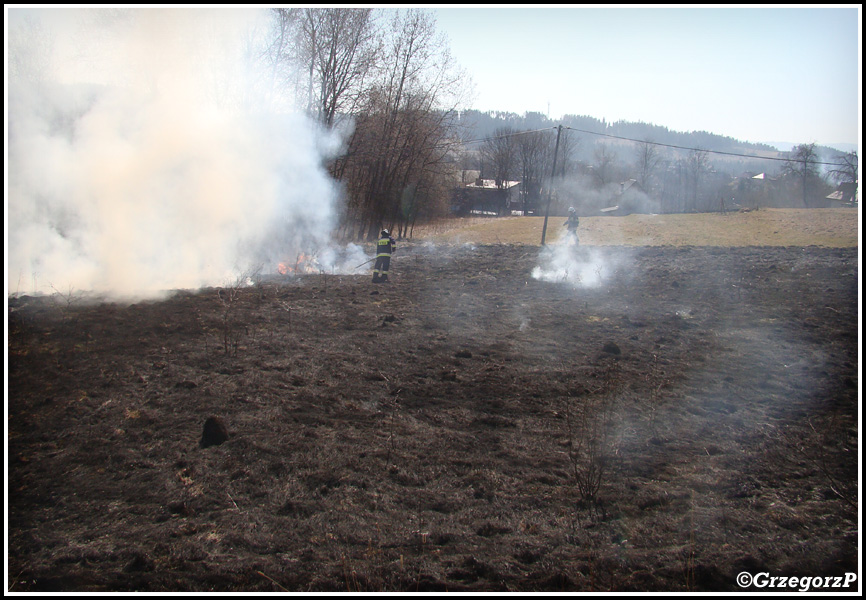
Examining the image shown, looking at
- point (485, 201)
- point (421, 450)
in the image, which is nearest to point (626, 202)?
point (485, 201)

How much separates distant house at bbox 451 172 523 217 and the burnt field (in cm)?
5636

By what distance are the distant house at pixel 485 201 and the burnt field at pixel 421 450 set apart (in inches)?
2219

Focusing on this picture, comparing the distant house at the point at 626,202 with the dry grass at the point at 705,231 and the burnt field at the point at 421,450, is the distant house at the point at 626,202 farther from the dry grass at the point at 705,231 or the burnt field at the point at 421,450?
the burnt field at the point at 421,450

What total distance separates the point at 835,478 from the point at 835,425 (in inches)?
61.0

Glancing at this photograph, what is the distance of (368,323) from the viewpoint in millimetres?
10781

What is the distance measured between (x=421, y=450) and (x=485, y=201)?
69873mm

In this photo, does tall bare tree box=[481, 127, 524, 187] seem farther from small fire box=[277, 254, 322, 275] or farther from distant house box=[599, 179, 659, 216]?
small fire box=[277, 254, 322, 275]

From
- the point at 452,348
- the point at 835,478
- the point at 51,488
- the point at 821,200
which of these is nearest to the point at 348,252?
the point at 452,348

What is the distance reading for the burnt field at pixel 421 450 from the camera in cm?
373

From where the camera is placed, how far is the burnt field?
3.73m

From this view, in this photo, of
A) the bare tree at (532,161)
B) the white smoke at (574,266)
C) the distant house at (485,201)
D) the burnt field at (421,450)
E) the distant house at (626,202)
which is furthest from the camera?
the bare tree at (532,161)

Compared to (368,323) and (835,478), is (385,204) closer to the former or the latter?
(368,323)

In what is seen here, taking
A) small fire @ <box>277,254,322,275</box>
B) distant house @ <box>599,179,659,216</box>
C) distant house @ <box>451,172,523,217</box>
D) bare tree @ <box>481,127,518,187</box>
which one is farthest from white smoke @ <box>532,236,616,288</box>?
bare tree @ <box>481,127,518,187</box>

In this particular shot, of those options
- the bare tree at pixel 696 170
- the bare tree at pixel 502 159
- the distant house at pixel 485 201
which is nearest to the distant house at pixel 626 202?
the distant house at pixel 485 201
